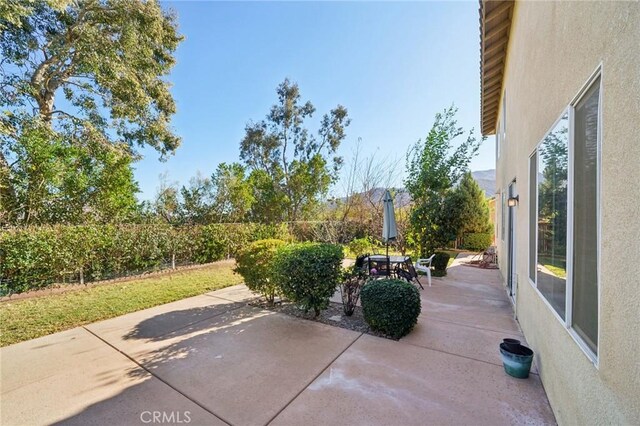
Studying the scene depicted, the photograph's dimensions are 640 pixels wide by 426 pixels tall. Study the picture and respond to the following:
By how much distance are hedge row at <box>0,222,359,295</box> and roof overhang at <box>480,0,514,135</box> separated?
7.82 meters

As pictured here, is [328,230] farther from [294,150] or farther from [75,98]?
[75,98]

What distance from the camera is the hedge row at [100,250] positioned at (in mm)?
6239

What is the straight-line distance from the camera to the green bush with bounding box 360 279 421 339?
13.8 feet

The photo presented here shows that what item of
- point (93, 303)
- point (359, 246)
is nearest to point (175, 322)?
point (93, 303)

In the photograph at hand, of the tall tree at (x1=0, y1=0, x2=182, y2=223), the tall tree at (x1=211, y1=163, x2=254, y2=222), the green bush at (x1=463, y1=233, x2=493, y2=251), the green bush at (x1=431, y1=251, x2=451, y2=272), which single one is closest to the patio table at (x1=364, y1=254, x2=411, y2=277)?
the green bush at (x1=431, y1=251, x2=451, y2=272)

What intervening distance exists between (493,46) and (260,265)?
25.8ft

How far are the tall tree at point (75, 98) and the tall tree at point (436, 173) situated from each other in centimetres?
1017

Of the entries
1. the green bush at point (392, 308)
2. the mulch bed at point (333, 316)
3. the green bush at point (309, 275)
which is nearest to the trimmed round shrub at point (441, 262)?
the mulch bed at point (333, 316)

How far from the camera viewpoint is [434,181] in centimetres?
953

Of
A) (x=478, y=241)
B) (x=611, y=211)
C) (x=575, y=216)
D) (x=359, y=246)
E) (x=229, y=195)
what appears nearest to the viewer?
(x=611, y=211)

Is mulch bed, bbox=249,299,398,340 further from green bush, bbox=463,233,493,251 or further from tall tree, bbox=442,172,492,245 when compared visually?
green bush, bbox=463,233,493,251

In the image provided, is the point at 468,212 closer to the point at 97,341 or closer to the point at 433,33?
the point at 433,33

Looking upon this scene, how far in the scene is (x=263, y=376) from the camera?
3244mm

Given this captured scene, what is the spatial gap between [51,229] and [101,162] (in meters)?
3.15
